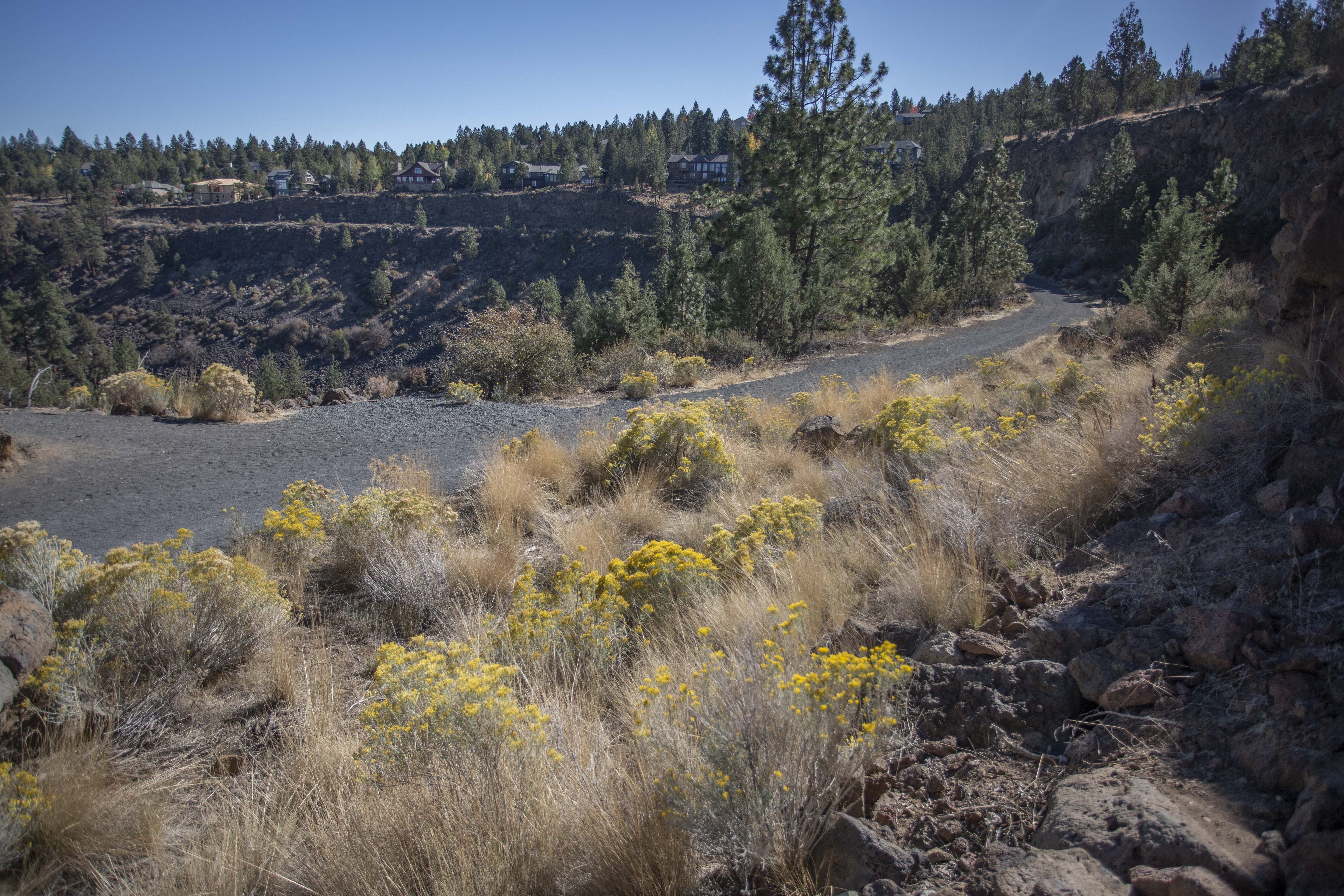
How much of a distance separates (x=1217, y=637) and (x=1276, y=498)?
1.20m

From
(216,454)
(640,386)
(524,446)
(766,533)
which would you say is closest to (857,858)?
(766,533)

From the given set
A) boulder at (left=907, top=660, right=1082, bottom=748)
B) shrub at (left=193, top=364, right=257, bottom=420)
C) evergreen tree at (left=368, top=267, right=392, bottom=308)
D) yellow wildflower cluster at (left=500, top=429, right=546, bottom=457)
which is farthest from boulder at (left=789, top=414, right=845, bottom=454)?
evergreen tree at (left=368, top=267, right=392, bottom=308)

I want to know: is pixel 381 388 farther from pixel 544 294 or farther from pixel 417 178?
pixel 417 178

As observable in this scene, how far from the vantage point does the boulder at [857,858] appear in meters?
1.67

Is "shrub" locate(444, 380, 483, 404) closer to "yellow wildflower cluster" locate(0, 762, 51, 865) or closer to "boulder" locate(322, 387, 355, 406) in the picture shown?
"boulder" locate(322, 387, 355, 406)

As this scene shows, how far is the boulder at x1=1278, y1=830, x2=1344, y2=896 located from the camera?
1.24 metres

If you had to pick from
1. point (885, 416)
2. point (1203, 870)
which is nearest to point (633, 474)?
point (885, 416)

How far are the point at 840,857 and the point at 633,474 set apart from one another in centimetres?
441

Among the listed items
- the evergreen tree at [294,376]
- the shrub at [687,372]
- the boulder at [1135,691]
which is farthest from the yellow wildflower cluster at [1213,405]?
the evergreen tree at [294,376]

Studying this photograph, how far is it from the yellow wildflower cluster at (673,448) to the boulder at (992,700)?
11.8 feet

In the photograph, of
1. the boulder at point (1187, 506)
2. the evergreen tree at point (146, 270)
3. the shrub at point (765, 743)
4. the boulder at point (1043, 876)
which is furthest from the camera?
the evergreen tree at point (146, 270)

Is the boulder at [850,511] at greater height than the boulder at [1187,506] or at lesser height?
lesser

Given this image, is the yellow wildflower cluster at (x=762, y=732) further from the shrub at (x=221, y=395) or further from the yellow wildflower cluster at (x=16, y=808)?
the shrub at (x=221, y=395)

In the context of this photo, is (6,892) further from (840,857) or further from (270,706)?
(840,857)
